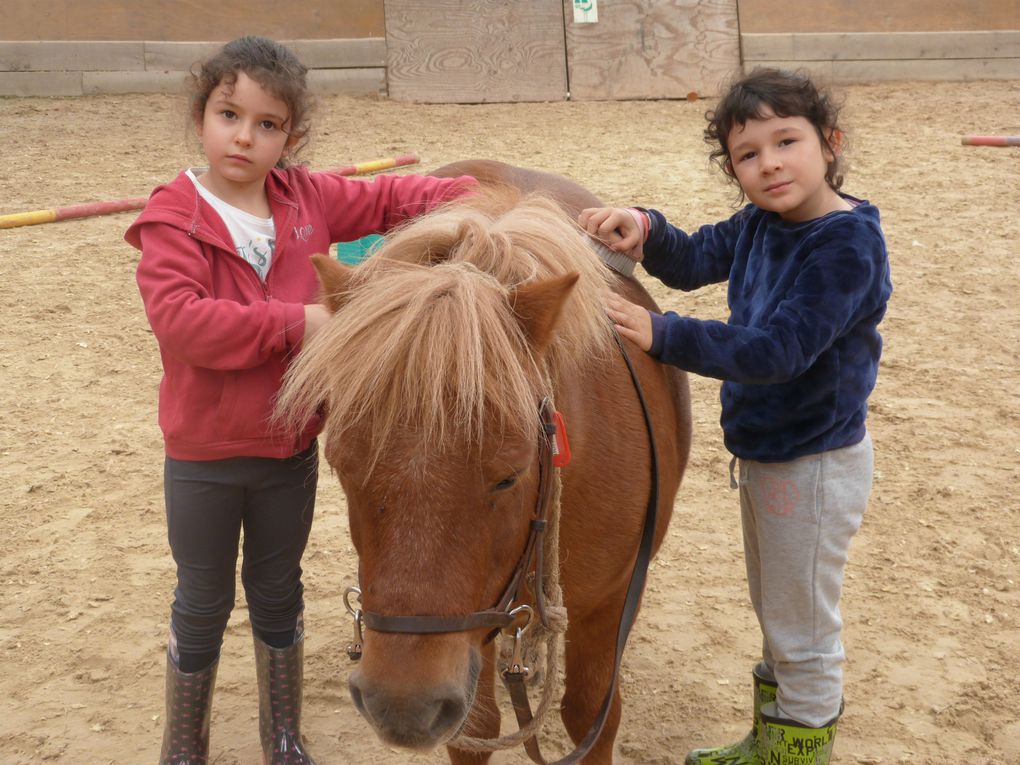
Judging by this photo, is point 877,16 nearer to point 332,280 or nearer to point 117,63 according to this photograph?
point 117,63

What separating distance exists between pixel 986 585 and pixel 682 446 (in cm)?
145

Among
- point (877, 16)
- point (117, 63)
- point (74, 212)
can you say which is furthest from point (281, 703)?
point (877, 16)

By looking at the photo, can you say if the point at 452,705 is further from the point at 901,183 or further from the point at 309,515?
the point at 901,183

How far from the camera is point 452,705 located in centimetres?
135

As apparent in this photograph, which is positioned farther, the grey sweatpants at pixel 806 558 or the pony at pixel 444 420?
the grey sweatpants at pixel 806 558

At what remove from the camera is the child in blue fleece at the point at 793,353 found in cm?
166

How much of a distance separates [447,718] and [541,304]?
64 centimetres

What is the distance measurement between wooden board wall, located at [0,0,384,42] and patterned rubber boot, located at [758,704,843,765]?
7.88 metres

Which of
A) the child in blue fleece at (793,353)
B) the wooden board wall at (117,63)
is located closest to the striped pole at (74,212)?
the wooden board wall at (117,63)

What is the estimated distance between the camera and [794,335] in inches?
64.3

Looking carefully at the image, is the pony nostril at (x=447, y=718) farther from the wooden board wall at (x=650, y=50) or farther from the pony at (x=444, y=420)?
the wooden board wall at (x=650, y=50)

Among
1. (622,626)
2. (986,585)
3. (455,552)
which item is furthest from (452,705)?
(986,585)

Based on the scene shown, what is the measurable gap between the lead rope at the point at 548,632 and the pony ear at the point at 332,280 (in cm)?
47

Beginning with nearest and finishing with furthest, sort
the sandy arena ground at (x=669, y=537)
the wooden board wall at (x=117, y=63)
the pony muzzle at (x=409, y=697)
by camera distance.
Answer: the pony muzzle at (x=409, y=697) → the sandy arena ground at (x=669, y=537) → the wooden board wall at (x=117, y=63)
